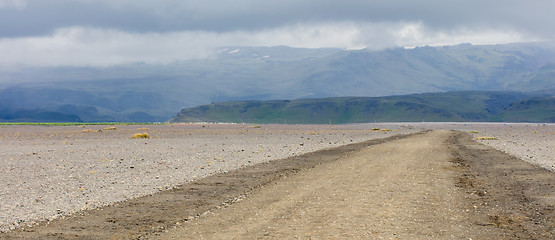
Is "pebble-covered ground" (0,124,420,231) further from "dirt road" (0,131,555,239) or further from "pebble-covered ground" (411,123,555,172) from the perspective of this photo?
"pebble-covered ground" (411,123,555,172)

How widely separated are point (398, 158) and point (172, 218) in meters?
16.6

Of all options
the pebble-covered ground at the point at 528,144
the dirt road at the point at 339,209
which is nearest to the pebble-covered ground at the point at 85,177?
the dirt road at the point at 339,209

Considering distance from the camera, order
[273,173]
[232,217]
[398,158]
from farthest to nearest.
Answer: [398,158], [273,173], [232,217]

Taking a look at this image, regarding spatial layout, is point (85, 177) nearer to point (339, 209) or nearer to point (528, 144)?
point (339, 209)

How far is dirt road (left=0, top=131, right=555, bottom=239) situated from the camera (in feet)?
38.5

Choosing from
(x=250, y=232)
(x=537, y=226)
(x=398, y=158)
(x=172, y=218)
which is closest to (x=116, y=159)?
(x=398, y=158)

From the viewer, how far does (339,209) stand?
45.1 ft

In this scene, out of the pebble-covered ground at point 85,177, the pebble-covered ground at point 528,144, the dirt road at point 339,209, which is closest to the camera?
the dirt road at point 339,209

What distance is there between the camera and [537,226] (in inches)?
491

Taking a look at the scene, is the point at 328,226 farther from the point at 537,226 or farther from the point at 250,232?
the point at 537,226

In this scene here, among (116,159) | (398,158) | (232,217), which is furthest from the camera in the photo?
(116,159)

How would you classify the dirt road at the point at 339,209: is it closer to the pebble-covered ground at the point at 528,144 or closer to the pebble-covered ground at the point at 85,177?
the pebble-covered ground at the point at 85,177

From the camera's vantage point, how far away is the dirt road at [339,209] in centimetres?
1175

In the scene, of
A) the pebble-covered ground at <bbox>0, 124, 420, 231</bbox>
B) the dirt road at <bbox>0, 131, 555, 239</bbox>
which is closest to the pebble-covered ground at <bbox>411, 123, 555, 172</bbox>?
the dirt road at <bbox>0, 131, 555, 239</bbox>
